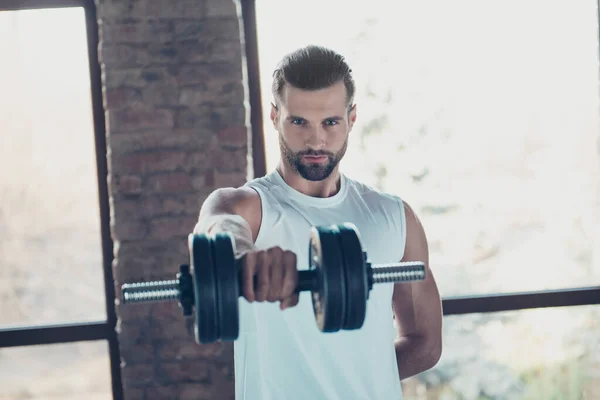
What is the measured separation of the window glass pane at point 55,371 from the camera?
2418 millimetres

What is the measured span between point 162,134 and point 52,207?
0.48m

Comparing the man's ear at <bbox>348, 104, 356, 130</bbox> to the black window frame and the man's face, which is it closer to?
the man's face

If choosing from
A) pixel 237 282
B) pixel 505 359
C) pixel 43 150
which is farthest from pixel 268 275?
pixel 505 359

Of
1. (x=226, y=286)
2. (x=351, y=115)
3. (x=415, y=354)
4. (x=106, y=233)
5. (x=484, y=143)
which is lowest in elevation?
(x=415, y=354)

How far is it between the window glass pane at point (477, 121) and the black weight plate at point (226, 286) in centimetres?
145

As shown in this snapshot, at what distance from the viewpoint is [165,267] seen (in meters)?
2.24

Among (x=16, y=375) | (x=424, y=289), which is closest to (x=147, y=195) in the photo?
(x=16, y=375)

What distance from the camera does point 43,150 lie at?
2.38 m

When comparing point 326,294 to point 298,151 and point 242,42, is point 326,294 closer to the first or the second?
point 298,151

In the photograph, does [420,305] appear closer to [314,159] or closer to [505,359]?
[314,159]

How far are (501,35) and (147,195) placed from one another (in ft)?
4.32

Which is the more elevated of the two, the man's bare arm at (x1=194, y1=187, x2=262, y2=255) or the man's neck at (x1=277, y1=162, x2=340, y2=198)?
the man's neck at (x1=277, y1=162, x2=340, y2=198)

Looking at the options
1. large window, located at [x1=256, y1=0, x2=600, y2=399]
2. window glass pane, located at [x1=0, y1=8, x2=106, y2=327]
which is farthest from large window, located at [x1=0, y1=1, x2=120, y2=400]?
large window, located at [x1=256, y1=0, x2=600, y2=399]

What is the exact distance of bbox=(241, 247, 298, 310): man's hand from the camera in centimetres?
101
